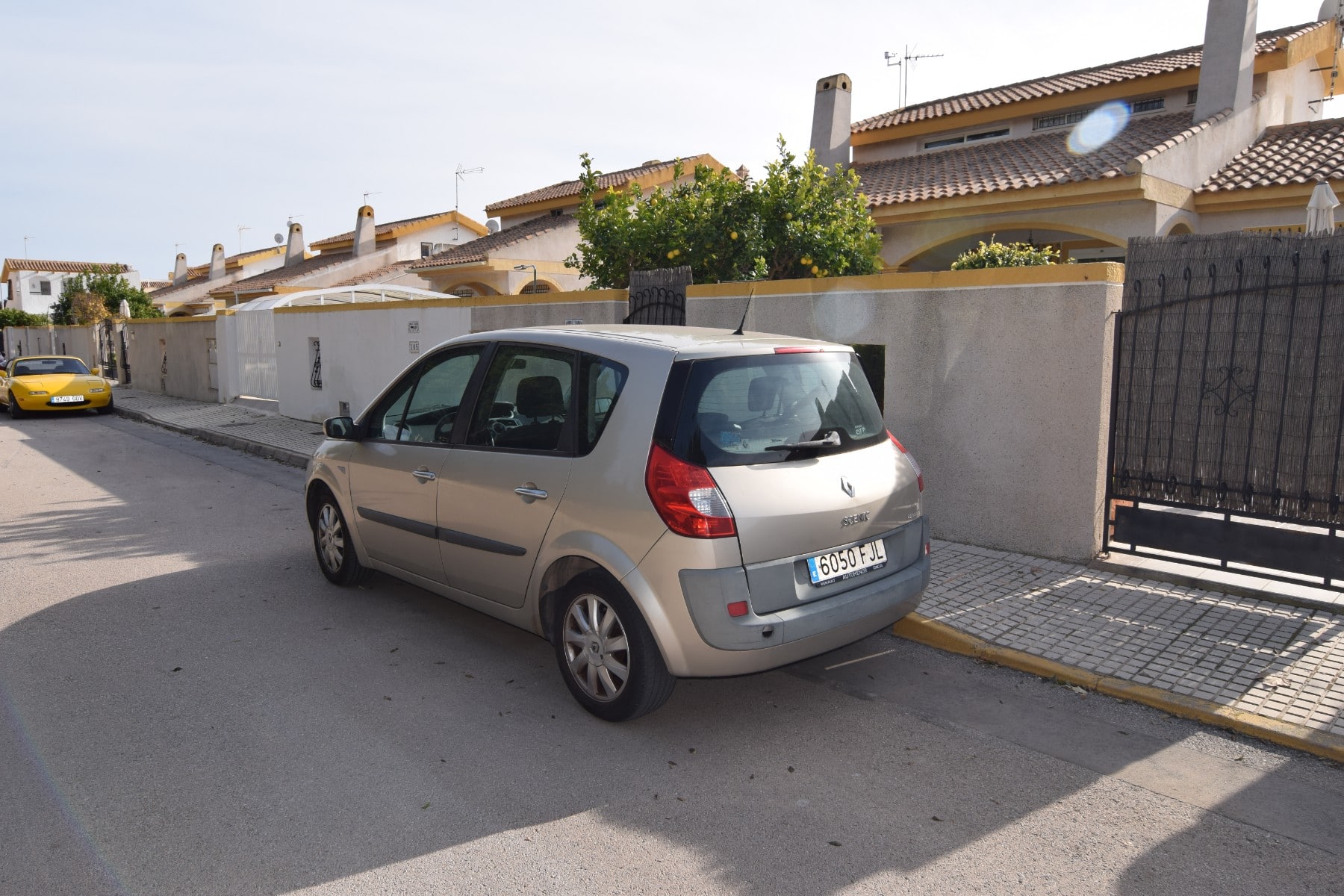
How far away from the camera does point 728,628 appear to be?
3689 millimetres

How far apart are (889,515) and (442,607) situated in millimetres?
2914

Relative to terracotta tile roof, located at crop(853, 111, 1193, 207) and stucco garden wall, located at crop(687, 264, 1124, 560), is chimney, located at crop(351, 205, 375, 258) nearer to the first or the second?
terracotta tile roof, located at crop(853, 111, 1193, 207)

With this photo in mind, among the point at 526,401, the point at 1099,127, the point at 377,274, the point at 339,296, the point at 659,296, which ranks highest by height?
the point at 1099,127

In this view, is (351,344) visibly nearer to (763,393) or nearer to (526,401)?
(526,401)

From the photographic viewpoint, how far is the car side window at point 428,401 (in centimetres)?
503

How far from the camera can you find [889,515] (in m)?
4.31

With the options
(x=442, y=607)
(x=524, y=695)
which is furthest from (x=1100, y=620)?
(x=442, y=607)

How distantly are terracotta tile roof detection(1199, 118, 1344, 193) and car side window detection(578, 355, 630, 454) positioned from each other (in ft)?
42.9

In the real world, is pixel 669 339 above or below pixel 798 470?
above

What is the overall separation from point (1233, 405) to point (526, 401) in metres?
4.17

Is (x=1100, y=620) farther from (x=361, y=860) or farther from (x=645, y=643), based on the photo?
(x=361, y=860)

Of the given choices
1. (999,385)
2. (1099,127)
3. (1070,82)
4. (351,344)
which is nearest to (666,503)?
(999,385)

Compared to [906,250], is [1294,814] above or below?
below

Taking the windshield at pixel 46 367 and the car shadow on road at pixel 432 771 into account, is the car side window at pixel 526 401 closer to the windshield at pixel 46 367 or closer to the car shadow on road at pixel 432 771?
the car shadow on road at pixel 432 771
